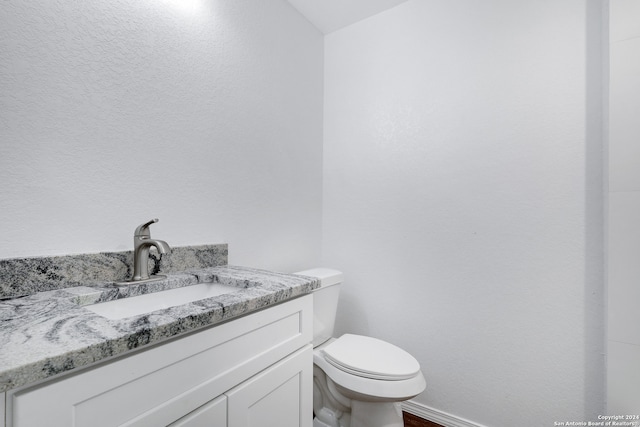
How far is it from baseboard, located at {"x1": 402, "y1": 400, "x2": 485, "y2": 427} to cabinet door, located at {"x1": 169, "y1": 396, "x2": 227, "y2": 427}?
1330mm

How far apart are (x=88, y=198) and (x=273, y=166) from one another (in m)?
0.91

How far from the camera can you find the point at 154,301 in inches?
40.2

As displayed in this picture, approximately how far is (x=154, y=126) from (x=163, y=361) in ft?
2.97

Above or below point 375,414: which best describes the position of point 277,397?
above

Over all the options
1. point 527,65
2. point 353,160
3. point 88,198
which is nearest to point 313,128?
point 353,160

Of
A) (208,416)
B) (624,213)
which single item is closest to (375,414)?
(208,416)

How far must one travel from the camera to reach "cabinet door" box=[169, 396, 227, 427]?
2.27ft

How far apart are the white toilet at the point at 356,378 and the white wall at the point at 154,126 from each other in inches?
16.3

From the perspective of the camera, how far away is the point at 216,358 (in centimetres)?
77

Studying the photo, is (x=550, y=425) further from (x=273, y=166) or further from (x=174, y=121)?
(x=174, y=121)

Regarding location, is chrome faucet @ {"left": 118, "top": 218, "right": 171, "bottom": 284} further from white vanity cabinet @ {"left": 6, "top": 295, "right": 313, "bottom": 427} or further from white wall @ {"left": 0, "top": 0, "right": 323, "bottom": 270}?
white vanity cabinet @ {"left": 6, "top": 295, "right": 313, "bottom": 427}

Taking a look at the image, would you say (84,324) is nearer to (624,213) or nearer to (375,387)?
(375,387)

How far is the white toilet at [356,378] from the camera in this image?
1.22 m

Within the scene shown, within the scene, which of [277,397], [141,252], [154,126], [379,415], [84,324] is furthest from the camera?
[379,415]
